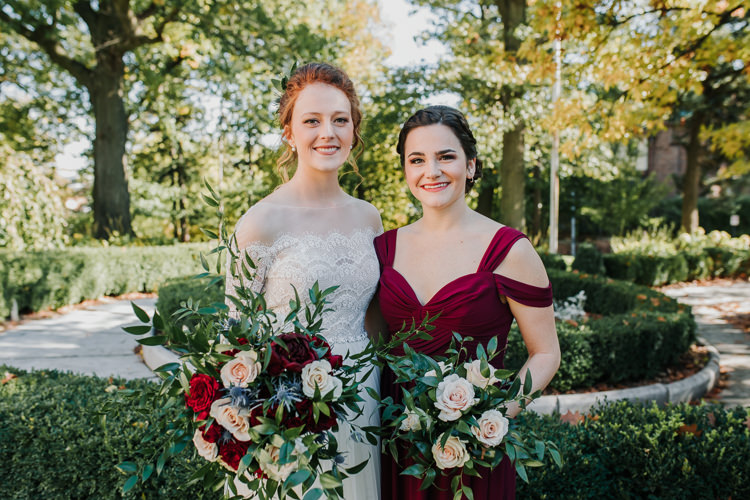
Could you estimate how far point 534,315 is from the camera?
6.38 feet

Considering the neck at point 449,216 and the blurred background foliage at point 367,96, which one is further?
the blurred background foliage at point 367,96

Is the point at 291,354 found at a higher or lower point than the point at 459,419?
higher

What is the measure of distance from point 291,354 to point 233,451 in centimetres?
29

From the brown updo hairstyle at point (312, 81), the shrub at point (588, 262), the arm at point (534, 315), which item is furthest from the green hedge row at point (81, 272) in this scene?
the arm at point (534, 315)

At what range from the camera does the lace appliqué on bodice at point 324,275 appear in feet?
7.09

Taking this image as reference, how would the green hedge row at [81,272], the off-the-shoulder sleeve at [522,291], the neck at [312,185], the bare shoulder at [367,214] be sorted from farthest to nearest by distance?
the green hedge row at [81,272] < the bare shoulder at [367,214] < the neck at [312,185] < the off-the-shoulder sleeve at [522,291]

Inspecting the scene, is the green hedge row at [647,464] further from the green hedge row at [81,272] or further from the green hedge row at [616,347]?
the green hedge row at [81,272]

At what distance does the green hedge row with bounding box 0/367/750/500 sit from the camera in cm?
287

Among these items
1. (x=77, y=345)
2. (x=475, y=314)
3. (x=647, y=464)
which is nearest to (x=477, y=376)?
(x=475, y=314)

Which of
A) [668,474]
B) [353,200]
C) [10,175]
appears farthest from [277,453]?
[10,175]

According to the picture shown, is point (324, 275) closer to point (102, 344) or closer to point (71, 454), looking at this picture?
point (71, 454)

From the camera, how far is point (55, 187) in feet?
41.7

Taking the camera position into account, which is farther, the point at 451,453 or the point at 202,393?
the point at 451,453

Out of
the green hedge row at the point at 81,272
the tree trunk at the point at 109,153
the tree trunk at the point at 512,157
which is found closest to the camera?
the green hedge row at the point at 81,272
